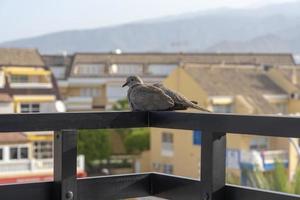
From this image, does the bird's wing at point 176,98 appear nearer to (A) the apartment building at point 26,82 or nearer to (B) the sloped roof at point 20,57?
(A) the apartment building at point 26,82

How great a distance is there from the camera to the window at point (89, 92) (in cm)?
4531

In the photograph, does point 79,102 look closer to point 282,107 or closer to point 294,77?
point 282,107

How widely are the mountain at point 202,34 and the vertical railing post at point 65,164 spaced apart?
62.9 m

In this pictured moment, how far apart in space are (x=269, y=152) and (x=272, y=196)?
26.5 m

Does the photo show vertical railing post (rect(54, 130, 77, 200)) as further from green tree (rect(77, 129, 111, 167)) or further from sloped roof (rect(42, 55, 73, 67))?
sloped roof (rect(42, 55, 73, 67))

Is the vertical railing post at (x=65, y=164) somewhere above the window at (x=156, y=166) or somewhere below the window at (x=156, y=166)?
above

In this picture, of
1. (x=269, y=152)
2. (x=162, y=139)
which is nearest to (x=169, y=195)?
(x=269, y=152)

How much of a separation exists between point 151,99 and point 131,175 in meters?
0.26

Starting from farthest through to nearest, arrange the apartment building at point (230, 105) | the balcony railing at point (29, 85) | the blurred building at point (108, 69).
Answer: the blurred building at point (108, 69), the balcony railing at point (29, 85), the apartment building at point (230, 105)

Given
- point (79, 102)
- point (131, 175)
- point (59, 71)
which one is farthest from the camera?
point (59, 71)

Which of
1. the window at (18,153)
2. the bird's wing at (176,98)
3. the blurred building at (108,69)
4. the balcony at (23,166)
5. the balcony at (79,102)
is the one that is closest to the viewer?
the bird's wing at (176,98)

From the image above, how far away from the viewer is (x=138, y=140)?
34.7 m

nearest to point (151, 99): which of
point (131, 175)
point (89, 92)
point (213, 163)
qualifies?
point (131, 175)

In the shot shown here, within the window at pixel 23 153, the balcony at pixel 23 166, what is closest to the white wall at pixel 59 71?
the window at pixel 23 153
